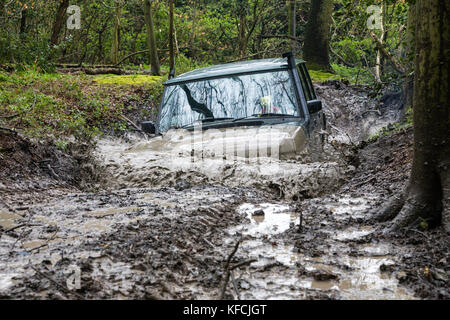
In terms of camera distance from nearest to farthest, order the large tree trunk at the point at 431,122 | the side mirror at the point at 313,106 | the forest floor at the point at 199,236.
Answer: the forest floor at the point at 199,236 < the large tree trunk at the point at 431,122 < the side mirror at the point at 313,106

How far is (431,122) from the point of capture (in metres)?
3.44

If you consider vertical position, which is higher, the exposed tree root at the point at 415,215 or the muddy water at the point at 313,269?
the exposed tree root at the point at 415,215

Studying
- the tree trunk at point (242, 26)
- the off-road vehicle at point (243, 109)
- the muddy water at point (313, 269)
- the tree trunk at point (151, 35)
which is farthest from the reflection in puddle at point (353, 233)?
the tree trunk at point (242, 26)

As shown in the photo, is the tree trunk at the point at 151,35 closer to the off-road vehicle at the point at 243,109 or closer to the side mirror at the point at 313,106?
the off-road vehicle at the point at 243,109

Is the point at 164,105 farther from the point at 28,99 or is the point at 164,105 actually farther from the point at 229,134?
the point at 28,99

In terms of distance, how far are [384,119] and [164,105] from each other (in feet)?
24.1

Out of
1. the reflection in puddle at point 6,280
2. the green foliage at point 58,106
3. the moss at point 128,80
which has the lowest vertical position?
the reflection in puddle at point 6,280

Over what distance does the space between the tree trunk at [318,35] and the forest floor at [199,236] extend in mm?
11159

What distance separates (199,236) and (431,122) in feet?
6.54

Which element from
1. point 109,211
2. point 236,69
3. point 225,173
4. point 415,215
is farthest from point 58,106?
point 415,215

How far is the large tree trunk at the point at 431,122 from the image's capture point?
335 centimetres

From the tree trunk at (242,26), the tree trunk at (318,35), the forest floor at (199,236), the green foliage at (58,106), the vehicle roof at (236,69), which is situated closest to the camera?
the forest floor at (199,236)

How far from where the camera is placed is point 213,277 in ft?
8.86
